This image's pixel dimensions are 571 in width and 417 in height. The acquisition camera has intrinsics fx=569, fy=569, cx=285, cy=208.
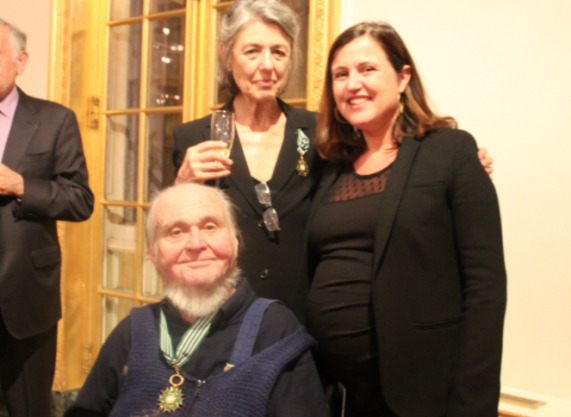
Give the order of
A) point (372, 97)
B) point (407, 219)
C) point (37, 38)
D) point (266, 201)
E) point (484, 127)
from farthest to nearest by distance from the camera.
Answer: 1. point (37, 38)
2. point (484, 127)
3. point (266, 201)
4. point (372, 97)
5. point (407, 219)

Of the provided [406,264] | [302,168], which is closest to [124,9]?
[302,168]

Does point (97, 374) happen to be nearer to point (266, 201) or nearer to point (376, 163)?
point (266, 201)

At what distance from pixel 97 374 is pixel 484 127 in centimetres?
160

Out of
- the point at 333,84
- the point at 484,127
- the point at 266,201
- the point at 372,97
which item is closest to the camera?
the point at 372,97

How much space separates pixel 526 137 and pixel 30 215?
6.20 feet

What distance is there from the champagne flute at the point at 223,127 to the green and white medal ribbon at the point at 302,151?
267mm

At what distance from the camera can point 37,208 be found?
217 cm

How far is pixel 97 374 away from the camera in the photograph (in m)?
1.50

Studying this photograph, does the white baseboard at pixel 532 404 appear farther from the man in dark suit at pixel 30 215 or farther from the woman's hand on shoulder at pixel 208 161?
the man in dark suit at pixel 30 215

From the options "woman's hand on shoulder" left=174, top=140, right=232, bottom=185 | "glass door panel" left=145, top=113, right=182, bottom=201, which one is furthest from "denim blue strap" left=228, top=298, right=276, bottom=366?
"glass door panel" left=145, top=113, right=182, bottom=201

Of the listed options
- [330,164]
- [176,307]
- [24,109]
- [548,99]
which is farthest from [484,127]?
[24,109]

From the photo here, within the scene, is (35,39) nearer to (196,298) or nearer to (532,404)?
(196,298)

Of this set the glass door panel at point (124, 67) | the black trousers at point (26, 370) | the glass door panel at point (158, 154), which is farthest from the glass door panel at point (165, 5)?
the black trousers at point (26, 370)

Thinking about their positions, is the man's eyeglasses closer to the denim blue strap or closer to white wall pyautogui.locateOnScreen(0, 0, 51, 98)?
the denim blue strap
